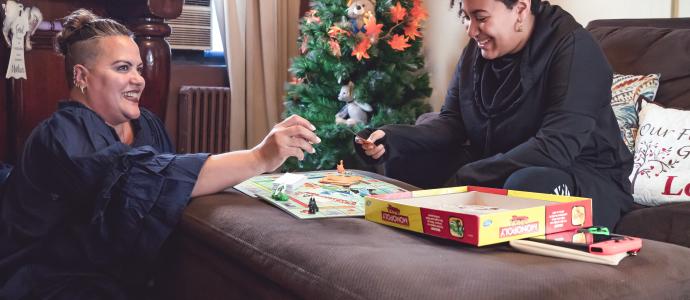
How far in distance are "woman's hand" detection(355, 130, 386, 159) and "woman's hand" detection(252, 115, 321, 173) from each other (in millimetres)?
252

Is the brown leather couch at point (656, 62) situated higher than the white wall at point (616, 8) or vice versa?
the white wall at point (616, 8)

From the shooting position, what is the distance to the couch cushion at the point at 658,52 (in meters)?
1.89

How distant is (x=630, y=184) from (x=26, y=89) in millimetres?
1930

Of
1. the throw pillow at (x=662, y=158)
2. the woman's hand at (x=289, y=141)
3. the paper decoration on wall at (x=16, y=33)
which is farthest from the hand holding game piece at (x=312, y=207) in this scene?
the paper decoration on wall at (x=16, y=33)

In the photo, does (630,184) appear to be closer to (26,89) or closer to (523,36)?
(523,36)

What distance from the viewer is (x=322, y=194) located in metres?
1.48

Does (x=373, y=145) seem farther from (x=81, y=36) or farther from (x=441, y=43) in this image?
(x=441, y=43)

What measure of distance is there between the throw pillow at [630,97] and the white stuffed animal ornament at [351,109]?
1.21 m

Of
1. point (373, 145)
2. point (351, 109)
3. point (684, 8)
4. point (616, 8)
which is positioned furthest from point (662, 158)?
point (351, 109)

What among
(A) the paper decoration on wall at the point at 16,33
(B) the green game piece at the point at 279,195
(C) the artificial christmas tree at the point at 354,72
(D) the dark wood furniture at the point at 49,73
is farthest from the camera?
(C) the artificial christmas tree at the point at 354,72

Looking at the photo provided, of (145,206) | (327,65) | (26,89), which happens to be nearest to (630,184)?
(145,206)

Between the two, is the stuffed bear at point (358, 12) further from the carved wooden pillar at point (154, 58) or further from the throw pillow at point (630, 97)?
the throw pillow at point (630, 97)

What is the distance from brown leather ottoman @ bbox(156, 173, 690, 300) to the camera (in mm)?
879

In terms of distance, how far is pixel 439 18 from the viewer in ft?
11.7
